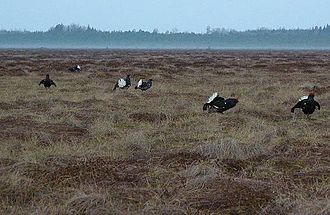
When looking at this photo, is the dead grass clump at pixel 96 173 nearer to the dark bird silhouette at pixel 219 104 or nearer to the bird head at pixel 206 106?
the dark bird silhouette at pixel 219 104

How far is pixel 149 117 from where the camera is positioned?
11.3m

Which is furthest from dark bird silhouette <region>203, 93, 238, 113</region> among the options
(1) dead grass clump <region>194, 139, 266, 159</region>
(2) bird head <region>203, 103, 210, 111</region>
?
(1) dead grass clump <region>194, 139, 266, 159</region>

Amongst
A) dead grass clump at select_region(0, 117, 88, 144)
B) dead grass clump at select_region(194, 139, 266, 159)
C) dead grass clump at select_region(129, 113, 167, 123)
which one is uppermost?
dead grass clump at select_region(194, 139, 266, 159)

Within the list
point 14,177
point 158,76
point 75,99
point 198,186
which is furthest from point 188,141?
point 158,76

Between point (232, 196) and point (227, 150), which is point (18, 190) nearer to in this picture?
point (232, 196)

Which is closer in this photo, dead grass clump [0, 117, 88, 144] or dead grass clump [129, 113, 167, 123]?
dead grass clump [0, 117, 88, 144]

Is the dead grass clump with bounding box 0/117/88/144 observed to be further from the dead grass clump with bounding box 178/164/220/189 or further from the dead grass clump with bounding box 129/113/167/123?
the dead grass clump with bounding box 178/164/220/189

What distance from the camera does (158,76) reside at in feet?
78.5

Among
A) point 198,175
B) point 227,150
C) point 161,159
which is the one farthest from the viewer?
point 227,150

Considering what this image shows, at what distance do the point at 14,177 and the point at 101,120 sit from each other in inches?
192

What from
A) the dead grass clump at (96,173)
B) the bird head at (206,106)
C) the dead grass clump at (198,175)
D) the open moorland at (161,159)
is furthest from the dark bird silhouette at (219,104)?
the dead grass clump at (198,175)

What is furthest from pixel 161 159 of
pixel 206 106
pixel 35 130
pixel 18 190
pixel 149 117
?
pixel 206 106

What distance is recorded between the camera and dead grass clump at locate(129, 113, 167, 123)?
1112 centimetres

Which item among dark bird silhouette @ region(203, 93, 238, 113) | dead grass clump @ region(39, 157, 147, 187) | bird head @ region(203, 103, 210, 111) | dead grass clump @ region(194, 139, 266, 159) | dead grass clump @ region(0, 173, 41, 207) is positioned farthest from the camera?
bird head @ region(203, 103, 210, 111)
